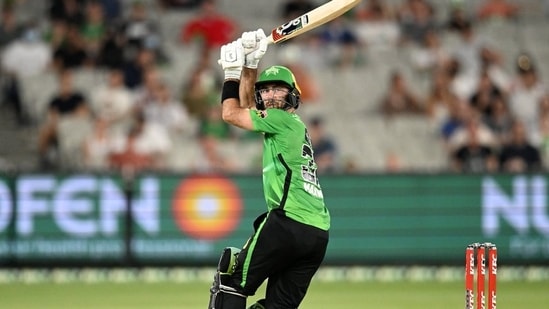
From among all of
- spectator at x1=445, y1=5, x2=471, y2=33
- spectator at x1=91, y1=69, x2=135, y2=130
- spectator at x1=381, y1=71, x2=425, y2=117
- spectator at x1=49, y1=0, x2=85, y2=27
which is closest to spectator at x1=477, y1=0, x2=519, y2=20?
spectator at x1=445, y1=5, x2=471, y2=33

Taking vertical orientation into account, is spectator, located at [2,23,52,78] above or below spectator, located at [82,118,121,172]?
above

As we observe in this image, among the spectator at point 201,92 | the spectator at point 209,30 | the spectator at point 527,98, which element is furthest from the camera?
the spectator at point 209,30

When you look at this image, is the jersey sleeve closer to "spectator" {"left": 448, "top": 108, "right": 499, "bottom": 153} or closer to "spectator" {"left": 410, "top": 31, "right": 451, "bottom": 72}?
"spectator" {"left": 448, "top": 108, "right": 499, "bottom": 153}

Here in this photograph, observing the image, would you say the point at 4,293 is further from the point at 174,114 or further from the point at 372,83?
the point at 372,83

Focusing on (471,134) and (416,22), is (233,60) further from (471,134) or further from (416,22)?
(416,22)

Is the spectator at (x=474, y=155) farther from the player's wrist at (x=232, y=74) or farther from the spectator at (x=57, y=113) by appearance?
the player's wrist at (x=232, y=74)

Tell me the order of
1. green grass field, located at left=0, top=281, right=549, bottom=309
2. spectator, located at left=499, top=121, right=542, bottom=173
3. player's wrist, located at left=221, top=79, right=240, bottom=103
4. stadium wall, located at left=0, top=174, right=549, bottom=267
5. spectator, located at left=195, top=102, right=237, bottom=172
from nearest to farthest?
player's wrist, located at left=221, top=79, right=240, bottom=103 → green grass field, located at left=0, top=281, right=549, bottom=309 → stadium wall, located at left=0, top=174, right=549, bottom=267 → spectator, located at left=499, top=121, right=542, bottom=173 → spectator, located at left=195, top=102, right=237, bottom=172

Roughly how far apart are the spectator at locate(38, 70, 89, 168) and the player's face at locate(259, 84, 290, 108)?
8.97 meters

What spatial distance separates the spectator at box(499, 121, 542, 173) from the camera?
53.1ft

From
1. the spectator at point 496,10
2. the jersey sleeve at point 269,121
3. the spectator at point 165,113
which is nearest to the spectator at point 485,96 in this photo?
the spectator at point 496,10

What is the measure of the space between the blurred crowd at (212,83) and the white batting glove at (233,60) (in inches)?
305

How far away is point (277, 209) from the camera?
7.50 m

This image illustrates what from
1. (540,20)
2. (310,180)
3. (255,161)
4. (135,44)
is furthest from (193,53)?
(310,180)

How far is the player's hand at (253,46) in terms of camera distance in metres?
7.69
